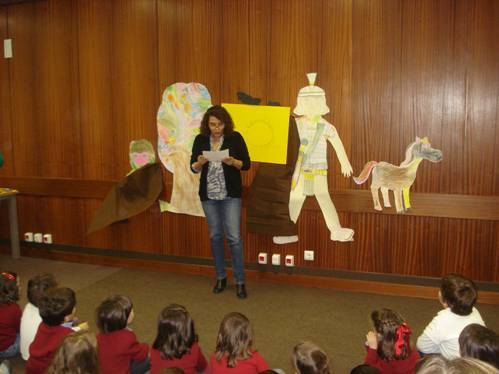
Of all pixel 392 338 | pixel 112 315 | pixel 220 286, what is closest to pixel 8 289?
pixel 112 315

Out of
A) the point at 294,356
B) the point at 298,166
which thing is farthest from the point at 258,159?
the point at 294,356

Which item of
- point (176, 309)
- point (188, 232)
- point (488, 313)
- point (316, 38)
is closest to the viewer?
point (176, 309)

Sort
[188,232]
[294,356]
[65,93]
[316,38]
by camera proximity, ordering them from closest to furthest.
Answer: [294,356]
[316,38]
[188,232]
[65,93]

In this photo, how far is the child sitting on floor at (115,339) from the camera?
2219 mm

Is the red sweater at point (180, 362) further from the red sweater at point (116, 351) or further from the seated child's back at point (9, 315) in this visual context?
the seated child's back at point (9, 315)

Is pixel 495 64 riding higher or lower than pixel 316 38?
lower

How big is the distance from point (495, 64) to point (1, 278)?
11.9 feet

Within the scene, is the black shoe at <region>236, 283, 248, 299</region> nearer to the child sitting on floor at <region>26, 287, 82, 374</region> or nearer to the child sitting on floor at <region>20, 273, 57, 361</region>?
the child sitting on floor at <region>20, 273, 57, 361</region>

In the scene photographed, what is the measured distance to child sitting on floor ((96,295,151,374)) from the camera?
7.28 ft

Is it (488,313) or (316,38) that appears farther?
(316,38)

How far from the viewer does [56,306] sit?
2.33m

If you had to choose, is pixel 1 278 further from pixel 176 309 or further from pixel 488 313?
pixel 488 313

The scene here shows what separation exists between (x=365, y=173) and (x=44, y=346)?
2.70m

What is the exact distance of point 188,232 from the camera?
4.61 metres
